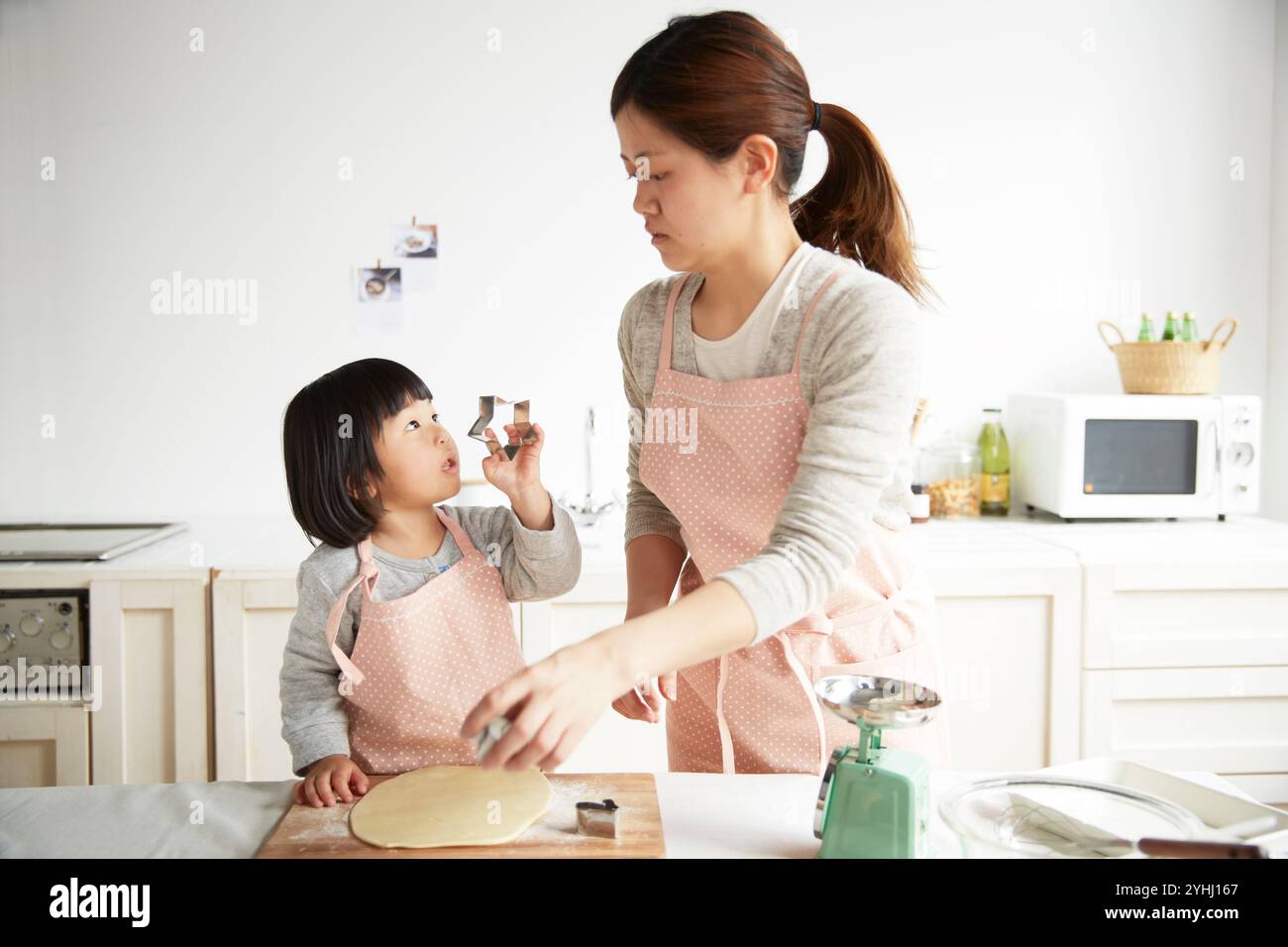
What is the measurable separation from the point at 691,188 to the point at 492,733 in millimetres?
559

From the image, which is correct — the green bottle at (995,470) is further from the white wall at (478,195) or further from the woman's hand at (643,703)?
the woman's hand at (643,703)

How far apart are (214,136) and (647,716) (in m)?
1.81

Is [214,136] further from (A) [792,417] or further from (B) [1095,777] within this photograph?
(B) [1095,777]

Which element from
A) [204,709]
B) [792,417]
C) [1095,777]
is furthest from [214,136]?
[1095,777]

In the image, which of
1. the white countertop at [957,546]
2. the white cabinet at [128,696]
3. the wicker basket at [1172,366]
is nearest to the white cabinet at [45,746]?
the white cabinet at [128,696]

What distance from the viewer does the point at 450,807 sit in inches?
37.9

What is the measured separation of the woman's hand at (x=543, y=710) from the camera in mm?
691

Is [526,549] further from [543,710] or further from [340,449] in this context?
[543,710]

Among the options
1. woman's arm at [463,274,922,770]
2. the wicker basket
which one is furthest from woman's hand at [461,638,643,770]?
the wicker basket

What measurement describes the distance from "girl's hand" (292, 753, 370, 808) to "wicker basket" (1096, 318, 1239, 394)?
1.93m

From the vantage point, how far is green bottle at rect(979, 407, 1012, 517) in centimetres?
243

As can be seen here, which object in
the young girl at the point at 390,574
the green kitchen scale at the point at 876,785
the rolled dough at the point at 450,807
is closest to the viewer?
the green kitchen scale at the point at 876,785

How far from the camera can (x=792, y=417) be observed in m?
1.05

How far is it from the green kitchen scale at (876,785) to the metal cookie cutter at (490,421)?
0.41 meters
